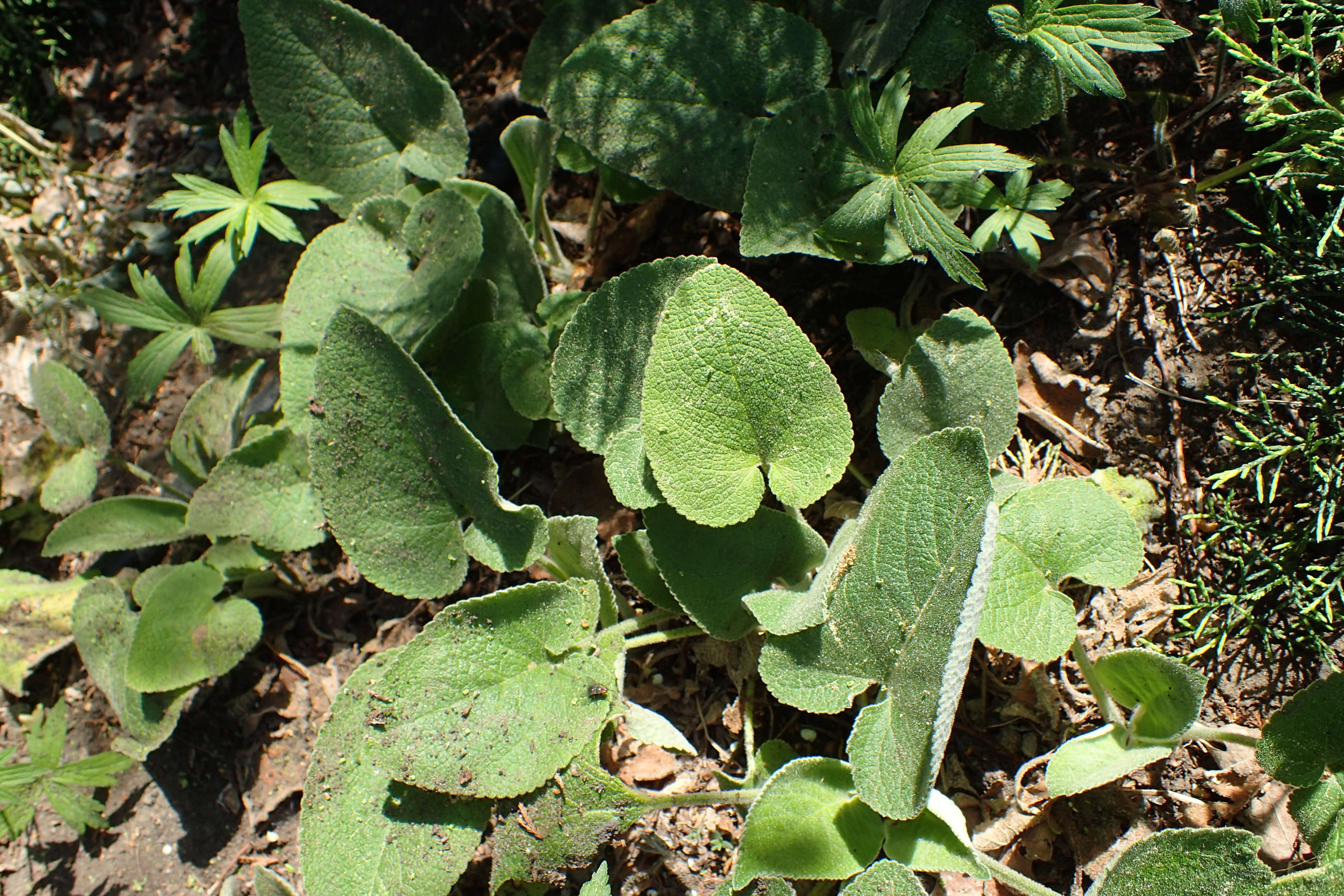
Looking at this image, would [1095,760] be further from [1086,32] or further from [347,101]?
[347,101]

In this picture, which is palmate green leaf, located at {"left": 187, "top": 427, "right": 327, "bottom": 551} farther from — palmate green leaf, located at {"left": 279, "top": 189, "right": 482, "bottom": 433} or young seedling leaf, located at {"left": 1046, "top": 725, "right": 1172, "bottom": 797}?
young seedling leaf, located at {"left": 1046, "top": 725, "right": 1172, "bottom": 797}

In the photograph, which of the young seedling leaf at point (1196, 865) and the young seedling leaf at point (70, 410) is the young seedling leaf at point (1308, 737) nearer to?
the young seedling leaf at point (1196, 865)

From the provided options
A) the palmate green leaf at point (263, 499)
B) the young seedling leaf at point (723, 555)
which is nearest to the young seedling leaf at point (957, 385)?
the young seedling leaf at point (723, 555)

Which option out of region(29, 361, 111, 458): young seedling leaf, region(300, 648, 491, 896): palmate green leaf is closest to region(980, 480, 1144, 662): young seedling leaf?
region(300, 648, 491, 896): palmate green leaf

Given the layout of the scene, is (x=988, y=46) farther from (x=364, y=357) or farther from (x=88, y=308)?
(x=88, y=308)

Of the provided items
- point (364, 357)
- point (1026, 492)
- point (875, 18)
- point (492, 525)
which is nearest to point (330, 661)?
point (492, 525)

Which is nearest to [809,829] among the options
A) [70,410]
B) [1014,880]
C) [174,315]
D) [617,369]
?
[1014,880]

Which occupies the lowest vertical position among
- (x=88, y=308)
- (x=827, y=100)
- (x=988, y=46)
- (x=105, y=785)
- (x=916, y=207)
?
(x=105, y=785)
